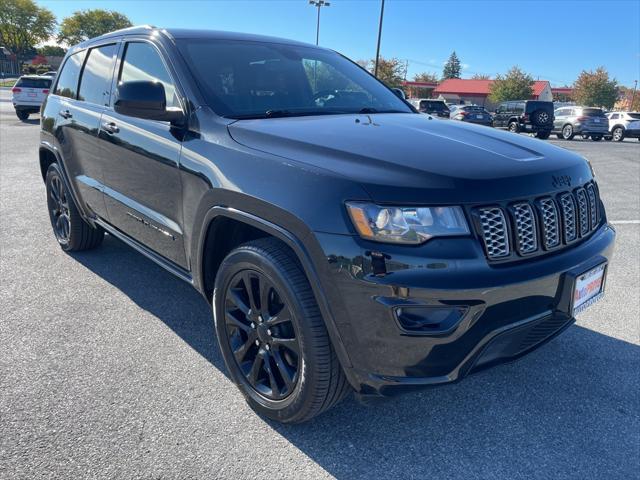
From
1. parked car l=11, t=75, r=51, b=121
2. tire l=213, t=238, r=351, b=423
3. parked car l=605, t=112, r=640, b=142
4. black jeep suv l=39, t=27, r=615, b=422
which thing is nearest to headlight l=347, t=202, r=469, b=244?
black jeep suv l=39, t=27, r=615, b=422

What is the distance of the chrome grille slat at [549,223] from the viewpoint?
210 centimetres

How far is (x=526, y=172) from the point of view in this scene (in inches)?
82.6

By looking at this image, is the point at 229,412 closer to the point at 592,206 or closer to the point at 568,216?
the point at 568,216

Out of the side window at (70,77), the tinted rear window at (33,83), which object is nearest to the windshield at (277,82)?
the side window at (70,77)

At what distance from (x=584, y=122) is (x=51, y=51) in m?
93.0

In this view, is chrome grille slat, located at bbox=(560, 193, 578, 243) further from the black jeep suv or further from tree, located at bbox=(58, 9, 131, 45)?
tree, located at bbox=(58, 9, 131, 45)

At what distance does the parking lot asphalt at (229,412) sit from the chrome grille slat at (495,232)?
0.95 metres

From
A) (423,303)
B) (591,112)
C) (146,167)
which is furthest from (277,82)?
(591,112)

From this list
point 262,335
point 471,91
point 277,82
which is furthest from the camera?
point 471,91

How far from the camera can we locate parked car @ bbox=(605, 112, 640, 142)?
2425 centimetres

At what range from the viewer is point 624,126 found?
24.3 m

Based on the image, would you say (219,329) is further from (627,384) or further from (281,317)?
(627,384)

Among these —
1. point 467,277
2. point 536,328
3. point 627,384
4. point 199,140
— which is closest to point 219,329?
point 199,140

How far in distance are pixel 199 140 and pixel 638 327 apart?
3.15m
